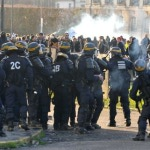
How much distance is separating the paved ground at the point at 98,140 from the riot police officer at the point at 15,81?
0.79 meters

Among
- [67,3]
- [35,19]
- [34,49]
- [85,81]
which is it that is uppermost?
[67,3]

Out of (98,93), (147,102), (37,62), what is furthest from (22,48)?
(147,102)

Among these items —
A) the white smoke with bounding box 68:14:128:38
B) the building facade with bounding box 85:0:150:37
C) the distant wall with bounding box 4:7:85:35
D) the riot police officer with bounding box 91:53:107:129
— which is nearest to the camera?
the riot police officer with bounding box 91:53:107:129

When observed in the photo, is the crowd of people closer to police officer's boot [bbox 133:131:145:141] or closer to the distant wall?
police officer's boot [bbox 133:131:145:141]

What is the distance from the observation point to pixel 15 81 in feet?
46.4

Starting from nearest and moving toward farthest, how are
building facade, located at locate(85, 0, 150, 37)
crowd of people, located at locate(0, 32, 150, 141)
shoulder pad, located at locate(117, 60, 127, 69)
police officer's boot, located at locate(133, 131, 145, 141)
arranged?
police officer's boot, located at locate(133, 131, 145, 141) < crowd of people, located at locate(0, 32, 150, 141) < shoulder pad, located at locate(117, 60, 127, 69) < building facade, located at locate(85, 0, 150, 37)

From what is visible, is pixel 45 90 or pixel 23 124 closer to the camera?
pixel 23 124

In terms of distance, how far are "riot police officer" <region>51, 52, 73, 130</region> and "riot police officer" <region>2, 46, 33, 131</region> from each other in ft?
3.03

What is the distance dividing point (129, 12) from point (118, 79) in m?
53.9

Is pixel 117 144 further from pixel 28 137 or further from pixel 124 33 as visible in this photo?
pixel 124 33

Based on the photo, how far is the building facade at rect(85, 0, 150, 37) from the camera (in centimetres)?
6177

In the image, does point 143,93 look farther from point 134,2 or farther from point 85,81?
point 134,2

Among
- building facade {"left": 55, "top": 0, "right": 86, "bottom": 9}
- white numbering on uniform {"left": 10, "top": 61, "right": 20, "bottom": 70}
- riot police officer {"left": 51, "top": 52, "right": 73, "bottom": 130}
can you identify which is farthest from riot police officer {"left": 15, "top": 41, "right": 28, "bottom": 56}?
building facade {"left": 55, "top": 0, "right": 86, "bottom": 9}

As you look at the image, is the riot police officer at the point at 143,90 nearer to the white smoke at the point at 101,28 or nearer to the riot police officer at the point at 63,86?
the riot police officer at the point at 63,86
